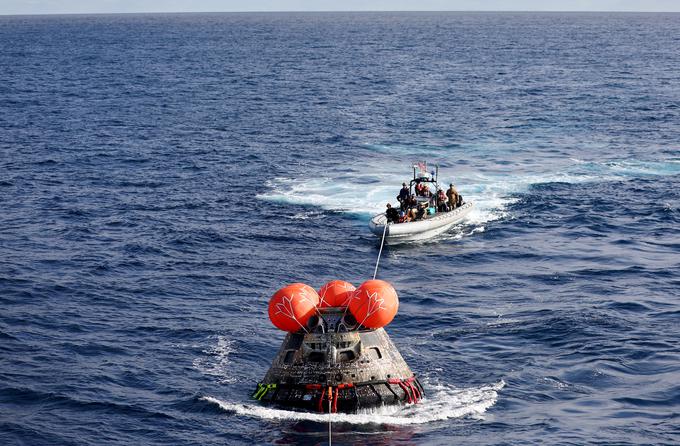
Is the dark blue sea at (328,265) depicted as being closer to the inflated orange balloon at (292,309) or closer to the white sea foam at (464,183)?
the white sea foam at (464,183)

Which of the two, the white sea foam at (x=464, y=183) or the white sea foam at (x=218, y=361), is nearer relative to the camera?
the white sea foam at (x=218, y=361)

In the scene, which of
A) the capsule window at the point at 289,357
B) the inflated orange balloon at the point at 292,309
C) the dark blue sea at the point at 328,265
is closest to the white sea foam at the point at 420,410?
the dark blue sea at the point at 328,265

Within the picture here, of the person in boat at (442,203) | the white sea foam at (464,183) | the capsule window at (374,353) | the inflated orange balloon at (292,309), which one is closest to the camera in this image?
the inflated orange balloon at (292,309)

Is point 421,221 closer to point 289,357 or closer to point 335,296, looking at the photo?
point 335,296

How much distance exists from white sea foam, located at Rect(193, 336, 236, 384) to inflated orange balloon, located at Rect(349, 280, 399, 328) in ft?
21.1

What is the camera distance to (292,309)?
1463 inches

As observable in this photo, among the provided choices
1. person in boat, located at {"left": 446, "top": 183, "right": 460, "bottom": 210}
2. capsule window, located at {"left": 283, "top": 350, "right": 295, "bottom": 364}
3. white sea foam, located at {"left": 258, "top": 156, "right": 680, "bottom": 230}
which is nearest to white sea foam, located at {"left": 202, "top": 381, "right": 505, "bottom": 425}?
capsule window, located at {"left": 283, "top": 350, "right": 295, "bottom": 364}

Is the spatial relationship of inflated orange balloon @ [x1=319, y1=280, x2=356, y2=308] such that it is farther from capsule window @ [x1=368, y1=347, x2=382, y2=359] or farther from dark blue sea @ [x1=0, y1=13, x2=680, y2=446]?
dark blue sea @ [x1=0, y1=13, x2=680, y2=446]

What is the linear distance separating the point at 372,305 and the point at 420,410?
4.12m

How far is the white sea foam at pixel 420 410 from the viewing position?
36.3m

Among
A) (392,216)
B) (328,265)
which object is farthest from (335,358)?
(392,216)

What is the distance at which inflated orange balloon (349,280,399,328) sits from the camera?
37375 mm

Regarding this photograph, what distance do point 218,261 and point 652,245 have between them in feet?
82.1

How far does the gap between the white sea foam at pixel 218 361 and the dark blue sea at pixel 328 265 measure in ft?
0.42
